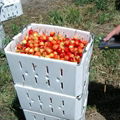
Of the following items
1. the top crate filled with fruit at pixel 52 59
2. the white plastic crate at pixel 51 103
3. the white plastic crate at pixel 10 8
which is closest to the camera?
the top crate filled with fruit at pixel 52 59

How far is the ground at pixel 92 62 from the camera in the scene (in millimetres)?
3508

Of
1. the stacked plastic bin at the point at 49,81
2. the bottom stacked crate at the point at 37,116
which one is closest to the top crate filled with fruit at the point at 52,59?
the stacked plastic bin at the point at 49,81

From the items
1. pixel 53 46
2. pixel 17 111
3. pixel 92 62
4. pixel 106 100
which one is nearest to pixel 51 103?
pixel 53 46

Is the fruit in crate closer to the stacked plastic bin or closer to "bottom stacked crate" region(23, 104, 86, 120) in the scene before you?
the stacked plastic bin

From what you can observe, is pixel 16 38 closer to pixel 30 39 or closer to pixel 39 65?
pixel 30 39

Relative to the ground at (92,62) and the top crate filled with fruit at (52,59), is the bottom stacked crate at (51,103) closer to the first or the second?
the top crate filled with fruit at (52,59)

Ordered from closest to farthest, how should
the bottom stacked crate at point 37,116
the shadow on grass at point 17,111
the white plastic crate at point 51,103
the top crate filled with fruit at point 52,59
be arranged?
the top crate filled with fruit at point 52,59 < the white plastic crate at point 51,103 < the bottom stacked crate at point 37,116 < the shadow on grass at point 17,111

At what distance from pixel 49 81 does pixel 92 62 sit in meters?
1.54

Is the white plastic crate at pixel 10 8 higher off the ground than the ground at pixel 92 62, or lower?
higher

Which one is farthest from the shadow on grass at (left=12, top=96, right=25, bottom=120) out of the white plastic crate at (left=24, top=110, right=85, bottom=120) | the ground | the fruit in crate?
the fruit in crate

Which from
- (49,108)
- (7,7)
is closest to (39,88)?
(49,108)

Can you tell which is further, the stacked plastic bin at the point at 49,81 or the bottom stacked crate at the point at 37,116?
the bottom stacked crate at the point at 37,116

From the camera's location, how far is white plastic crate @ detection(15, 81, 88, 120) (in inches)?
107

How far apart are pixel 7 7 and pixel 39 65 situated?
5.03 ft
